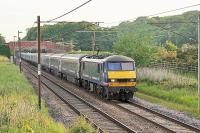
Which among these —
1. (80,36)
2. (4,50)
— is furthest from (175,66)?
(4,50)

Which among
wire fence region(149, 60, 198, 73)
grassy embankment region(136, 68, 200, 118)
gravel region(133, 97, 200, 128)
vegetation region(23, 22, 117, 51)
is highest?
vegetation region(23, 22, 117, 51)

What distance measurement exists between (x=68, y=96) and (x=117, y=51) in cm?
1573

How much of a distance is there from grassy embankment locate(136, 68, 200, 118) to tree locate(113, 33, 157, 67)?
447cm

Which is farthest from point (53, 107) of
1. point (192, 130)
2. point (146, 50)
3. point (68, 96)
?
point (146, 50)

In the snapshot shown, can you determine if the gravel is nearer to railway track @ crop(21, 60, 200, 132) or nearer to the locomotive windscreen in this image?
railway track @ crop(21, 60, 200, 132)

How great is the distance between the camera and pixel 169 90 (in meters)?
33.5

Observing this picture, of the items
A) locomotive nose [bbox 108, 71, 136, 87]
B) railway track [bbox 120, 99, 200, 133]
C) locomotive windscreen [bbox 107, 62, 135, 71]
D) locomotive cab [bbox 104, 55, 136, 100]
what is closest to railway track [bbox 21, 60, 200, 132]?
railway track [bbox 120, 99, 200, 133]

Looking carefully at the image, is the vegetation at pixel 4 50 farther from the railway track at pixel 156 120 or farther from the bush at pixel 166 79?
the railway track at pixel 156 120

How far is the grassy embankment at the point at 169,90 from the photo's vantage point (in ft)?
91.7

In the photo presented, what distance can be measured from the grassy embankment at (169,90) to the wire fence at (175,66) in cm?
793

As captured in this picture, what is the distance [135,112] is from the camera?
24.9 meters

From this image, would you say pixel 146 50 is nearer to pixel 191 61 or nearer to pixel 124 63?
pixel 191 61

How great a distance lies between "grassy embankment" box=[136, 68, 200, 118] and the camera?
27953 mm

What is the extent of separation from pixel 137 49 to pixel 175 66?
842cm
